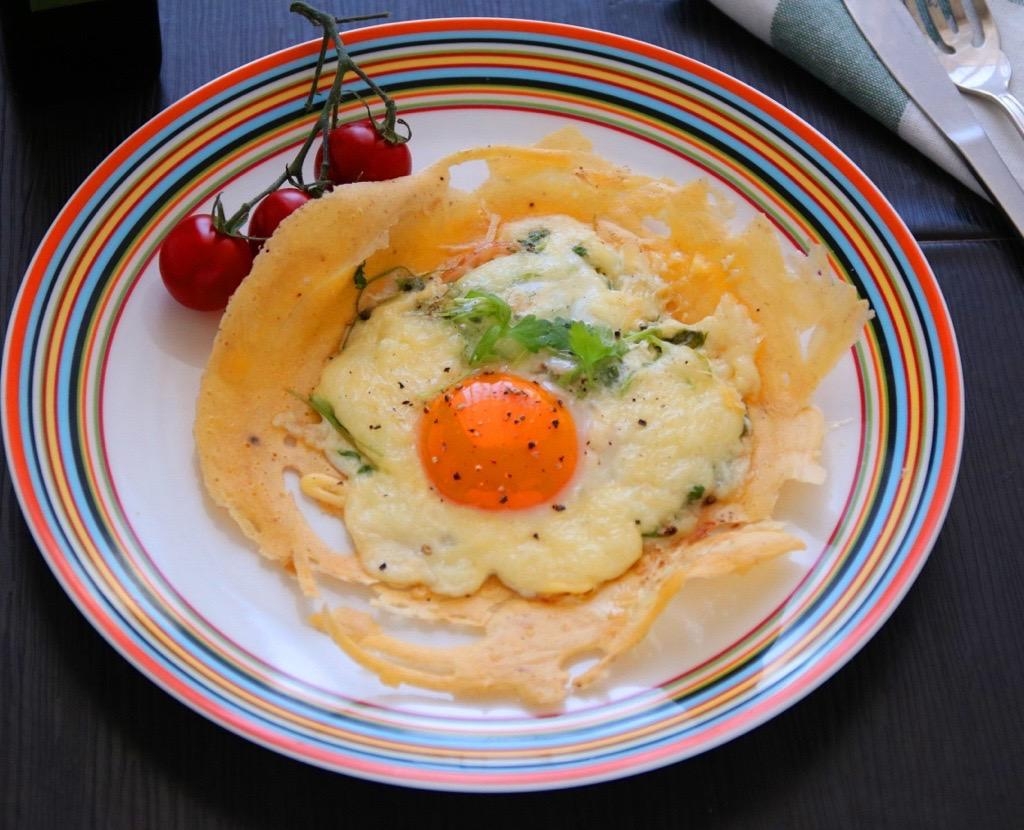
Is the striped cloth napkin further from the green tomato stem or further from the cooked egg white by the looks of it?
the green tomato stem

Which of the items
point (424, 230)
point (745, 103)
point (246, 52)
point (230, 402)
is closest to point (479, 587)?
point (230, 402)

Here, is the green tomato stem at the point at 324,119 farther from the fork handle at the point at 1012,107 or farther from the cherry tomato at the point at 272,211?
the fork handle at the point at 1012,107

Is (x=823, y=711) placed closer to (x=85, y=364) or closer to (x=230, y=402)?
(x=230, y=402)

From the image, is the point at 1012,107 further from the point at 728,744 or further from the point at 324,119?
the point at 728,744

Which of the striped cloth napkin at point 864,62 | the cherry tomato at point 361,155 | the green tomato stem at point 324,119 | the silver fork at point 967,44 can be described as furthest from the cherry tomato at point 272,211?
the silver fork at point 967,44

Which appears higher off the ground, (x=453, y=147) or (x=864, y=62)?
(x=864, y=62)

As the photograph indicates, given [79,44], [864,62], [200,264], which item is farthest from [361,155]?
[864,62]
